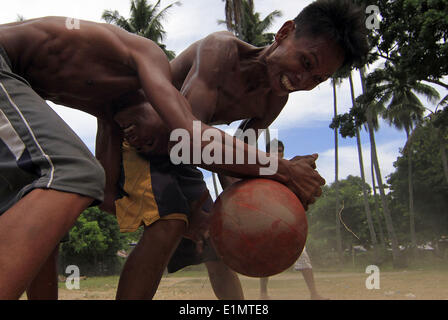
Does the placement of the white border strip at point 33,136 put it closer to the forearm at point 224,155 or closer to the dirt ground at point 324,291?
the forearm at point 224,155

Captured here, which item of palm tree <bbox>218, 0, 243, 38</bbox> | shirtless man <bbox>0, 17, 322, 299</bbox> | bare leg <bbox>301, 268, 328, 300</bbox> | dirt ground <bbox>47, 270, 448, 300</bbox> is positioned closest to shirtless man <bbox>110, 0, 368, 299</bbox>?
shirtless man <bbox>0, 17, 322, 299</bbox>

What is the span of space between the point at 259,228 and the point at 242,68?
1175 mm

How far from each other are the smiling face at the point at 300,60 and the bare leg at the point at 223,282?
132 centimetres

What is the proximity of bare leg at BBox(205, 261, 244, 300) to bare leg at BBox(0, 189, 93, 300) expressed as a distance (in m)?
1.68

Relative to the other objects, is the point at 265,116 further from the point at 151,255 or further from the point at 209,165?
the point at 151,255

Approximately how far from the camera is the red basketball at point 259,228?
2.07 m

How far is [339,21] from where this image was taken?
99.7 inches

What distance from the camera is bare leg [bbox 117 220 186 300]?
2449 mm

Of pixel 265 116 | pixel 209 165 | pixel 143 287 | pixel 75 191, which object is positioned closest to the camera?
pixel 75 191

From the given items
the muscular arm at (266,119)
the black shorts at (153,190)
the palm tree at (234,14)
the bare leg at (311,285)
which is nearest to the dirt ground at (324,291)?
the bare leg at (311,285)

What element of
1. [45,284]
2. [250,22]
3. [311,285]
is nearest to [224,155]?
[45,284]

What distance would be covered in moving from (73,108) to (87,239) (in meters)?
24.2

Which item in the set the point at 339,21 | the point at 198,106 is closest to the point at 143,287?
the point at 198,106

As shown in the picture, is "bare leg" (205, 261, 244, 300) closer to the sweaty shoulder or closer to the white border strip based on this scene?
the sweaty shoulder
